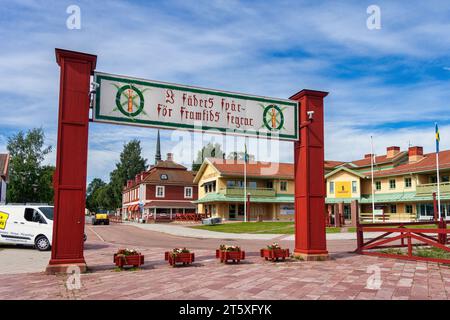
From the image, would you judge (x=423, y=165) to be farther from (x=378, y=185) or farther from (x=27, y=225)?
(x=27, y=225)

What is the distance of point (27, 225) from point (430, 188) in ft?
121

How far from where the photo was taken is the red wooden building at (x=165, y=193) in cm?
5741

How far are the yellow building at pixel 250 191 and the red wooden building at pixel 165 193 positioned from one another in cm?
859

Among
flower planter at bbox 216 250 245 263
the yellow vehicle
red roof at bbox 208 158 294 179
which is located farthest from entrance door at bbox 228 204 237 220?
flower planter at bbox 216 250 245 263

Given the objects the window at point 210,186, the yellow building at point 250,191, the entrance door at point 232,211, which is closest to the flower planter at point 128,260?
the yellow building at point 250,191

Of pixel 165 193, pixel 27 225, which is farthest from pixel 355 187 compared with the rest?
pixel 27 225

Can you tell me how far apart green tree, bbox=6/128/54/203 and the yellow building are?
64.9 ft

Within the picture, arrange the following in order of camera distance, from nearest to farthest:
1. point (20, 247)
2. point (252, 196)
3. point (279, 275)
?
point (279, 275) → point (20, 247) → point (252, 196)

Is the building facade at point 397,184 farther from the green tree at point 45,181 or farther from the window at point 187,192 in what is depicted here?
the green tree at point 45,181

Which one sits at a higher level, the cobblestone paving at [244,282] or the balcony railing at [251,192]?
the balcony railing at [251,192]

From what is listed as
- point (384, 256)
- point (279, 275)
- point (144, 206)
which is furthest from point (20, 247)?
point (144, 206)
